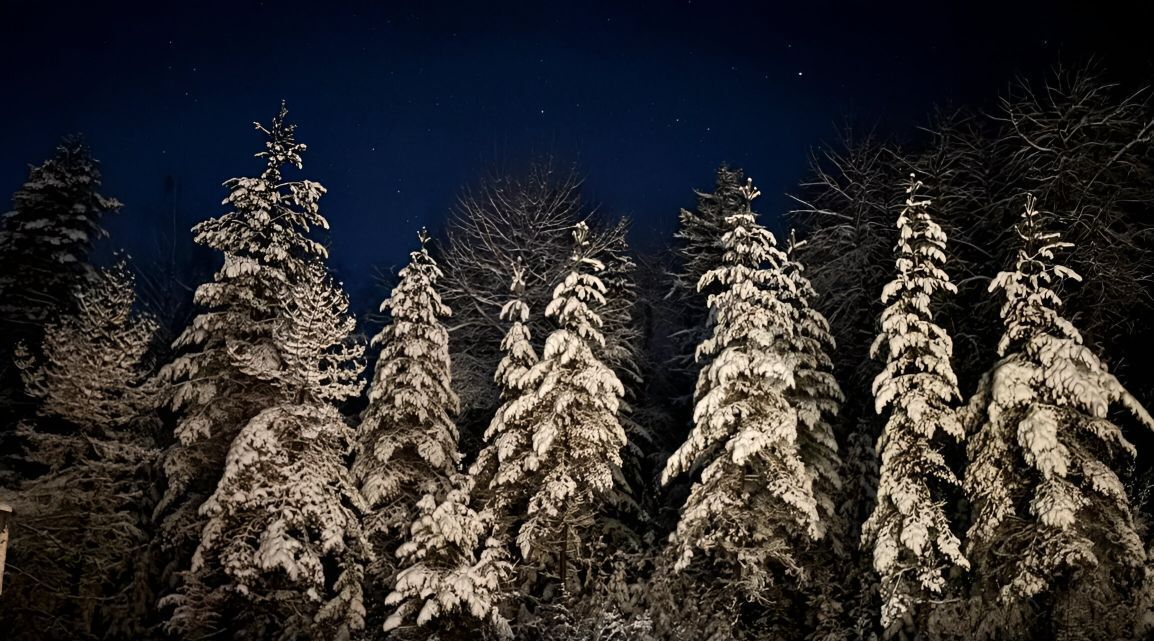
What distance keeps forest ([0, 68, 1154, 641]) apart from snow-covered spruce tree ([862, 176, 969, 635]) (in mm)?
66

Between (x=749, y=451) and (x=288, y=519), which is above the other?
(x=749, y=451)

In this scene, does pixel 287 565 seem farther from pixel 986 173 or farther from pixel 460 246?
pixel 986 173

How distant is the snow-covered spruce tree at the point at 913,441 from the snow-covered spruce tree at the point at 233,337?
1372 centimetres

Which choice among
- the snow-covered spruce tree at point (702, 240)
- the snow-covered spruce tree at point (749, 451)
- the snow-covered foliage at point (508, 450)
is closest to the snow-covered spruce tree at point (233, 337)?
the snow-covered foliage at point (508, 450)

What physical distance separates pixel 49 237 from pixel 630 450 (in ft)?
60.7

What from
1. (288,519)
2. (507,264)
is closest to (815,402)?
(507,264)

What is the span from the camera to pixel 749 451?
16.4 meters

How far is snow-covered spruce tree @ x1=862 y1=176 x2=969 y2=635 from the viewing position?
15.2m

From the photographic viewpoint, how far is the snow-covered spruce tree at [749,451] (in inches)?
654

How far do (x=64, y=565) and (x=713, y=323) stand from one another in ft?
54.8

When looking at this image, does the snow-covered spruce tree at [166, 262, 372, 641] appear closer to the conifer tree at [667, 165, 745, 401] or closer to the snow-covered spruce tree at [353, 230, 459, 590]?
the snow-covered spruce tree at [353, 230, 459, 590]

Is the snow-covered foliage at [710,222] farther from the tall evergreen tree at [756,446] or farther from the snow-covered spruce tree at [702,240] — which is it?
the tall evergreen tree at [756,446]

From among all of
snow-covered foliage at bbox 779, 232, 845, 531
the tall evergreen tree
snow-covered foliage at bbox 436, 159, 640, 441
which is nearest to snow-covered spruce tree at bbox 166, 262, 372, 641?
snow-covered foliage at bbox 436, 159, 640, 441

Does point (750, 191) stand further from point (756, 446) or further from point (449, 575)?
point (449, 575)
